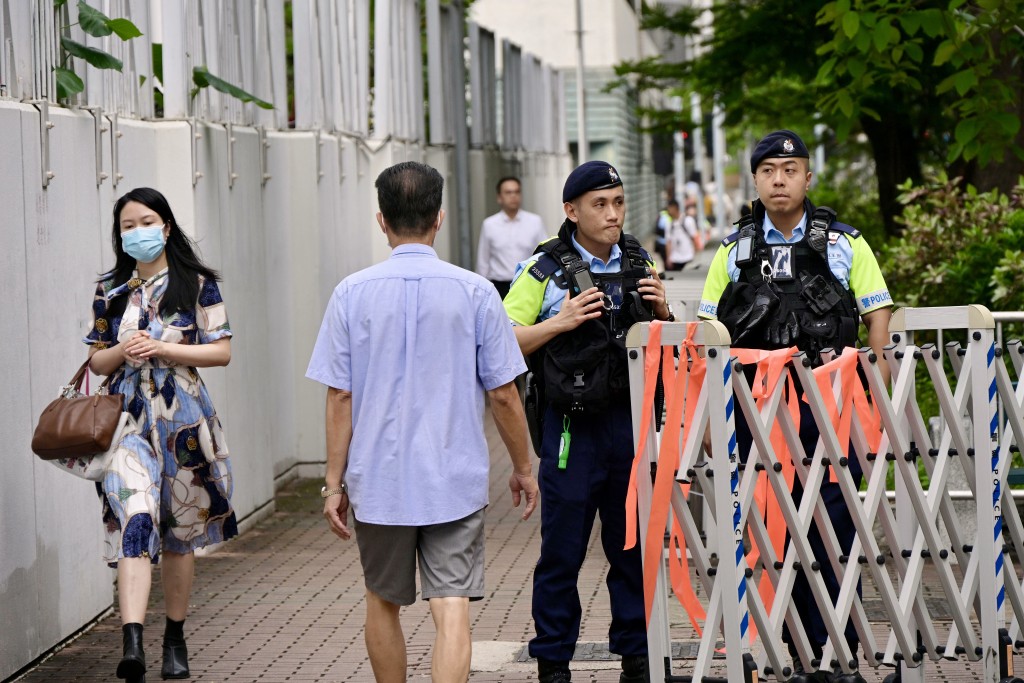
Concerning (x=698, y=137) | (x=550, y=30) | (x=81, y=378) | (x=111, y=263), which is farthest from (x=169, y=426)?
(x=698, y=137)

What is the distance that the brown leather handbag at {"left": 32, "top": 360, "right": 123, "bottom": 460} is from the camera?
6.14 m

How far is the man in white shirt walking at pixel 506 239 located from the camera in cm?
1587

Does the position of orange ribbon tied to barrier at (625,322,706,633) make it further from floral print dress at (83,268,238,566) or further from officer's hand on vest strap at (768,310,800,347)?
floral print dress at (83,268,238,566)

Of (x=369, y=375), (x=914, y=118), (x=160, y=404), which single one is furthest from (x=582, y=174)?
(x=914, y=118)

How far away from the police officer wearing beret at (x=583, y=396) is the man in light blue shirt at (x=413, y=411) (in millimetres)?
576

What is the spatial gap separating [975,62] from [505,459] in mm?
4852

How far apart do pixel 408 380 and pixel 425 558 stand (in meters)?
0.59

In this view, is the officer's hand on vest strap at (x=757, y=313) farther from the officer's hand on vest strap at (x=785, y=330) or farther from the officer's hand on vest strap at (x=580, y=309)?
the officer's hand on vest strap at (x=580, y=309)

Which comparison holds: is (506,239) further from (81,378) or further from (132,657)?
(132,657)

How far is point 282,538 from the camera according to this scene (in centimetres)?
1005

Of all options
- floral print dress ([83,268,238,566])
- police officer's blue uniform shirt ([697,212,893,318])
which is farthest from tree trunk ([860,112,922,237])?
floral print dress ([83,268,238,566])

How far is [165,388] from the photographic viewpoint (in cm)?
657

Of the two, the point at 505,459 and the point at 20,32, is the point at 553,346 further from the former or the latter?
the point at 505,459

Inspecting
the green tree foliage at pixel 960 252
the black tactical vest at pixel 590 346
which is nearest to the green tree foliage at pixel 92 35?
the black tactical vest at pixel 590 346
